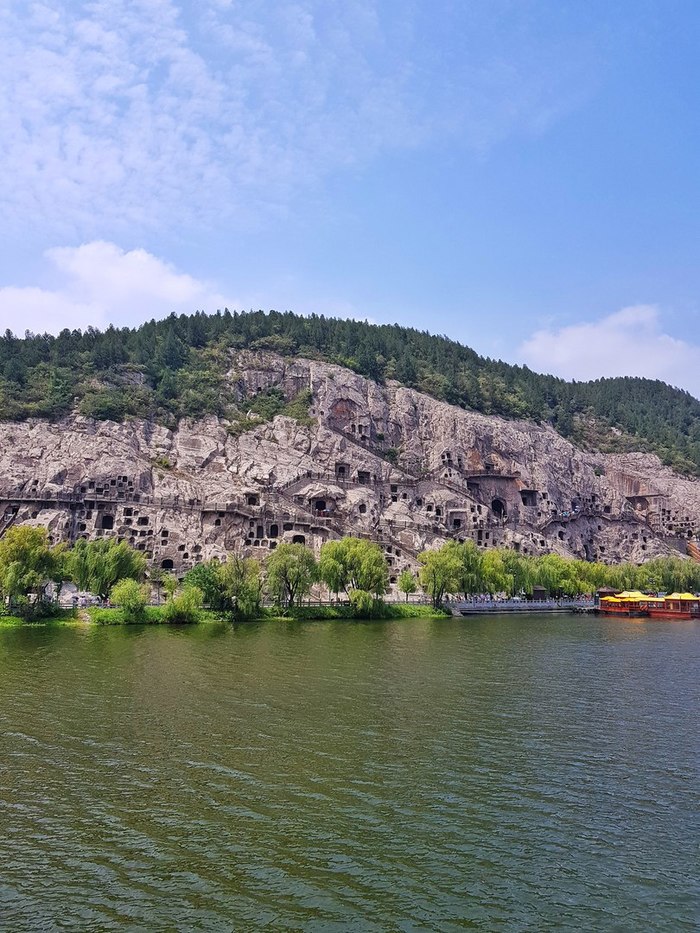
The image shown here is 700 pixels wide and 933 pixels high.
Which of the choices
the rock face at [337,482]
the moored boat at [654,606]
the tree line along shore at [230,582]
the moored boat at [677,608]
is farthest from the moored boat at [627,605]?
the rock face at [337,482]

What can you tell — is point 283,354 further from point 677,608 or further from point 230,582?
point 677,608

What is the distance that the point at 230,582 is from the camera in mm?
68625

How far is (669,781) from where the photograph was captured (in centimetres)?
2106

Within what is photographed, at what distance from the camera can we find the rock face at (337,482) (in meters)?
92.8

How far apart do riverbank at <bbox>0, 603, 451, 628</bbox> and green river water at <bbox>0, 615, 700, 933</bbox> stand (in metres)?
24.6

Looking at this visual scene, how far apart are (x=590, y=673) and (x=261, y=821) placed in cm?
2789

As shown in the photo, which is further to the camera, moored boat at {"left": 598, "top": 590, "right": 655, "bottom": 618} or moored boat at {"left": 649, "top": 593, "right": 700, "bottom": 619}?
moored boat at {"left": 598, "top": 590, "right": 655, "bottom": 618}

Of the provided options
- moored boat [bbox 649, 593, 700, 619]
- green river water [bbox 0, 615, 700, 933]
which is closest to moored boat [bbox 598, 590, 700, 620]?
moored boat [bbox 649, 593, 700, 619]

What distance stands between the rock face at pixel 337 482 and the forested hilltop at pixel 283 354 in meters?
4.96

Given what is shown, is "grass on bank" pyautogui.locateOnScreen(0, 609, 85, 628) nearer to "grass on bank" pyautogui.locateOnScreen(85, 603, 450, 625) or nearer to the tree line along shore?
the tree line along shore

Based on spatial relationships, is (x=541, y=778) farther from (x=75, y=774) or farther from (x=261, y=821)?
(x=75, y=774)

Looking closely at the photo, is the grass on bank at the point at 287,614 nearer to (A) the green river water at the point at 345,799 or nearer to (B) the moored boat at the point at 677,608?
(A) the green river water at the point at 345,799

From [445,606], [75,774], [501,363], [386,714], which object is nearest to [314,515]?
[445,606]

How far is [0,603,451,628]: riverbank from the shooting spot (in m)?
62.4
